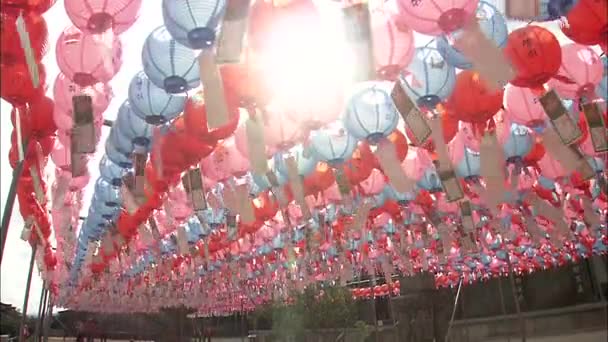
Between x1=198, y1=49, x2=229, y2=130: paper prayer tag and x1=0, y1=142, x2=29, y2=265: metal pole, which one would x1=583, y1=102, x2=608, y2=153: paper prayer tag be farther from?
x1=0, y1=142, x2=29, y2=265: metal pole

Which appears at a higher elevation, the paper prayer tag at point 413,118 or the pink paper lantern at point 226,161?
the pink paper lantern at point 226,161

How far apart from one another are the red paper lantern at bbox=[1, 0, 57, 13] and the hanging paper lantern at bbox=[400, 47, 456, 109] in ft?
7.10

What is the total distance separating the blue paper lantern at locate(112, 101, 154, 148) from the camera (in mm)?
4066

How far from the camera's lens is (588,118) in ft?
12.4

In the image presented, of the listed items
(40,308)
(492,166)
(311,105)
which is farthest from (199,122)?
(40,308)

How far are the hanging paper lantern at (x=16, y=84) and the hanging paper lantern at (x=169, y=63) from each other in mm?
639

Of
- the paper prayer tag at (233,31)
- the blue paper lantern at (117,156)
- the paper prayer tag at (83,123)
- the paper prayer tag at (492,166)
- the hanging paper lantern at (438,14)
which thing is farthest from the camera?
the blue paper lantern at (117,156)

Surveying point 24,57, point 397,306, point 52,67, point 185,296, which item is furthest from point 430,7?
point 185,296

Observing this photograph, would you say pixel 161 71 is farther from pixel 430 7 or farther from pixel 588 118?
pixel 588 118

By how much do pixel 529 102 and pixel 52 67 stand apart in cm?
354

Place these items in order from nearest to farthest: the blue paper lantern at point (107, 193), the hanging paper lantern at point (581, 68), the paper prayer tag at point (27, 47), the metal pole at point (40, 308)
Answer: the paper prayer tag at point (27, 47), the hanging paper lantern at point (581, 68), the blue paper lantern at point (107, 193), the metal pole at point (40, 308)

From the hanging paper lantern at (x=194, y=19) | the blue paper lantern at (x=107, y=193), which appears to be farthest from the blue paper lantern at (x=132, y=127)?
the blue paper lantern at (x=107, y=193)

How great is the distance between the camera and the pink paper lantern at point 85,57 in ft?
10.9

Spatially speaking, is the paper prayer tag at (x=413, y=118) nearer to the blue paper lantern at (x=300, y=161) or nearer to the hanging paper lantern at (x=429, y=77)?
the hanging paper lantern at (x=429, y=77)
